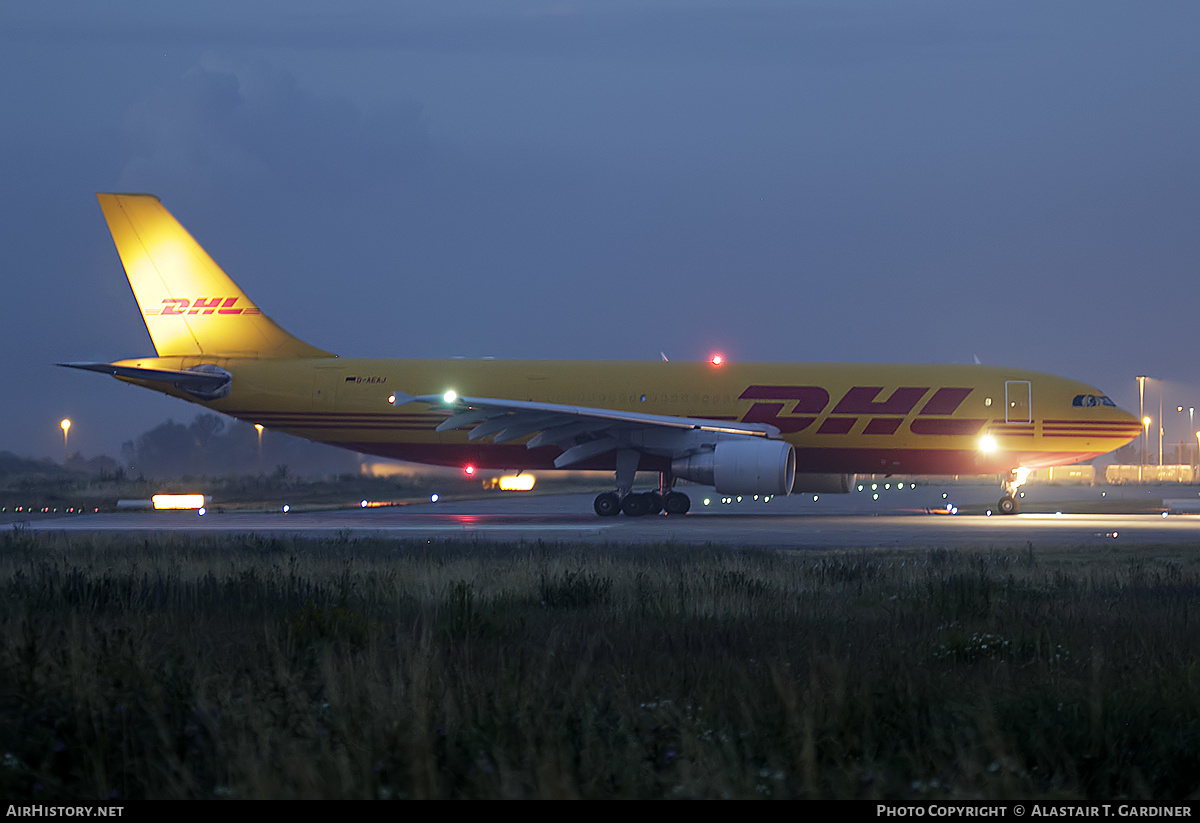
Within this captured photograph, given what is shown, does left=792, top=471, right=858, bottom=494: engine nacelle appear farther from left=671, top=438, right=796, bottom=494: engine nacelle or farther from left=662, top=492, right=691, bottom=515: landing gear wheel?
left=671, top=438, right=796, bottom=494: engine nacelle

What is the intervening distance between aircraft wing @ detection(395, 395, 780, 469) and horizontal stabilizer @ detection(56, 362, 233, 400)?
5313 millimetres

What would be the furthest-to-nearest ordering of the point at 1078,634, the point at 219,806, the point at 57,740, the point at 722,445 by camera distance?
1. the point at 722,445
2. the point at 1078,634
3. the point at 57,740
4. the point at 219,806

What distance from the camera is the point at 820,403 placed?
27719 millimetres

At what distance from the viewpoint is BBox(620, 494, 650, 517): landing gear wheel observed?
2830 centimetres

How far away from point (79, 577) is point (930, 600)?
8.47 meters

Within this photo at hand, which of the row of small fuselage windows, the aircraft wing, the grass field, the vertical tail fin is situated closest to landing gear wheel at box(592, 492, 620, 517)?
the aircraft wing

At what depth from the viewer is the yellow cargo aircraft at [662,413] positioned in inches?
1078

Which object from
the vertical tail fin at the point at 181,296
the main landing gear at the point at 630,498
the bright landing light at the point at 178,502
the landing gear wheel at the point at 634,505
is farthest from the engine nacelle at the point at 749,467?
the bright landing light at the point at 178,502

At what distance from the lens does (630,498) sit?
28.3 metres

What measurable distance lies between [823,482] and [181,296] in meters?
17.8

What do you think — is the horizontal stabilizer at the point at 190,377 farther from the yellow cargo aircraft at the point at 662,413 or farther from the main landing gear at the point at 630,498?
the main landing gear at the point at 630,498

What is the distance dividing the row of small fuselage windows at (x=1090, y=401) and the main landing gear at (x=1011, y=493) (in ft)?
6.93

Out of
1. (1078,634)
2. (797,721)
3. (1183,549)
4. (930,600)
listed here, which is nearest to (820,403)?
(1183,549)

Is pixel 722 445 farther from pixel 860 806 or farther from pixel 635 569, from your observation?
pixel 860 806
